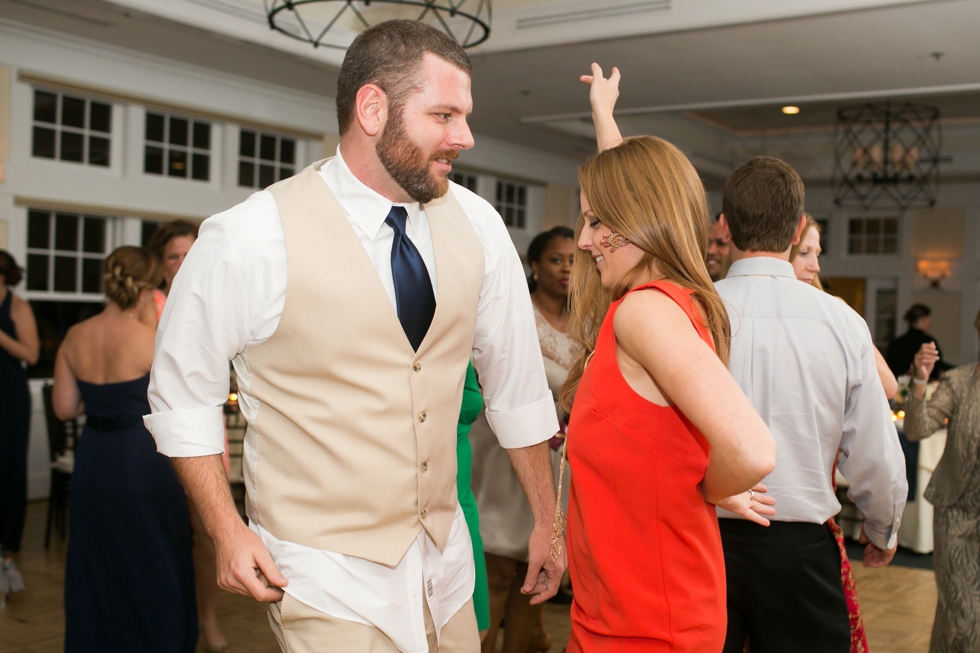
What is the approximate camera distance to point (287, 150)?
27.6 ft

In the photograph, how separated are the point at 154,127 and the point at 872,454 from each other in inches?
267

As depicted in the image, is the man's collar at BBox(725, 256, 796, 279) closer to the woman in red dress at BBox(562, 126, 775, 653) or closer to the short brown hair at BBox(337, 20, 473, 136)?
the woman in red dress at BBox(562, 126, 775, 653)

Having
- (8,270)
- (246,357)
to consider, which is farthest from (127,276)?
(8,270)

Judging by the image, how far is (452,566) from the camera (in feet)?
5.48

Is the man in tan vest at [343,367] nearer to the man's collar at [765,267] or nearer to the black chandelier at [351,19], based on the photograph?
the man's collar at [765,267]

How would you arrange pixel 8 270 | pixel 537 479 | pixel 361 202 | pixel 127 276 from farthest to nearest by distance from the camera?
pixel 8 270 < pixel 127 276 < pixel 537 479 < pixel 361 202

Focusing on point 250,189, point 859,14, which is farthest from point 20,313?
point 859,14

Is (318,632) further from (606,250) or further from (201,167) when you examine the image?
(201,167)

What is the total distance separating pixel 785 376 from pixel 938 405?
52.9 inches

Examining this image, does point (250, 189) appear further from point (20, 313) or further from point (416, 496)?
point (416, 496)

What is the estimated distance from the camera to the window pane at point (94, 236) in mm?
7055

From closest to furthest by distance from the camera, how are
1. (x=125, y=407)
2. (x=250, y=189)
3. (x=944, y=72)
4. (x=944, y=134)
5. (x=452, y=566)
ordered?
(x=452, y=566)
(x=125, y=407)
(x=944, y=72)
(x=250, y=189)
(x=944, y=134)

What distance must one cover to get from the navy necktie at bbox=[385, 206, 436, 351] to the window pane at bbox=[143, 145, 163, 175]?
20.9 ft

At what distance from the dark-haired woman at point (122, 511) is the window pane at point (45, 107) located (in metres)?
4.18
